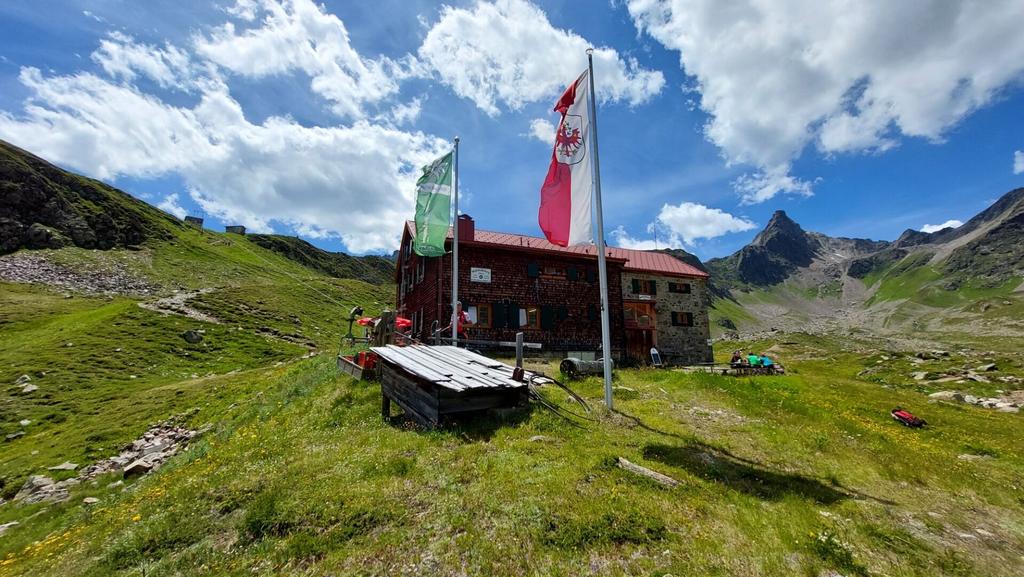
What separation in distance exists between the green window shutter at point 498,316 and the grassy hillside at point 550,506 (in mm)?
14896

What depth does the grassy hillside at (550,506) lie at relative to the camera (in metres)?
4.87

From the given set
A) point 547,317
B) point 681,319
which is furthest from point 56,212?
point 681,319

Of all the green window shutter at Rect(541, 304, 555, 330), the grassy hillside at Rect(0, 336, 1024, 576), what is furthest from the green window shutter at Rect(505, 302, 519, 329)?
the grassy hillside at Rect(0, 336, 1024, 576)

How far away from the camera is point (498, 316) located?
25.9 metres

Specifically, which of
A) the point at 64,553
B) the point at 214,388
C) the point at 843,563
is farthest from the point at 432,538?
the point at 214,388

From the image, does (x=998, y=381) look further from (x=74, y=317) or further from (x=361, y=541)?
(x=74, y=317)

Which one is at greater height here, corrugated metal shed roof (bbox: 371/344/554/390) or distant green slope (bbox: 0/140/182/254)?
distant green slope (bbox: 0/140/182/254)

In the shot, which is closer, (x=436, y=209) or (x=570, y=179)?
(x=570, y=179)

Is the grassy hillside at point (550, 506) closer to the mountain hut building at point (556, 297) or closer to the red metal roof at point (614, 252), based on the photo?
the mountain hut building at point (556, 297)

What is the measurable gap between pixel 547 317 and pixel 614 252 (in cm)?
1090

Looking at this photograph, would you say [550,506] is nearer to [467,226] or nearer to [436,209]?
[436,209]

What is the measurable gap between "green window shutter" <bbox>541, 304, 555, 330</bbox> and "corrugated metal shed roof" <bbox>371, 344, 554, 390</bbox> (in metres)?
14.5

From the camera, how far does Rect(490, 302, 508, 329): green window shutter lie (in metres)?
25.8

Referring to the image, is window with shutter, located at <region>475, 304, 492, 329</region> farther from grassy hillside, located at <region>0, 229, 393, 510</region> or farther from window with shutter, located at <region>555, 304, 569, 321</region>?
grassy hillside, located at <region>0, 229, 393, 510</region>
